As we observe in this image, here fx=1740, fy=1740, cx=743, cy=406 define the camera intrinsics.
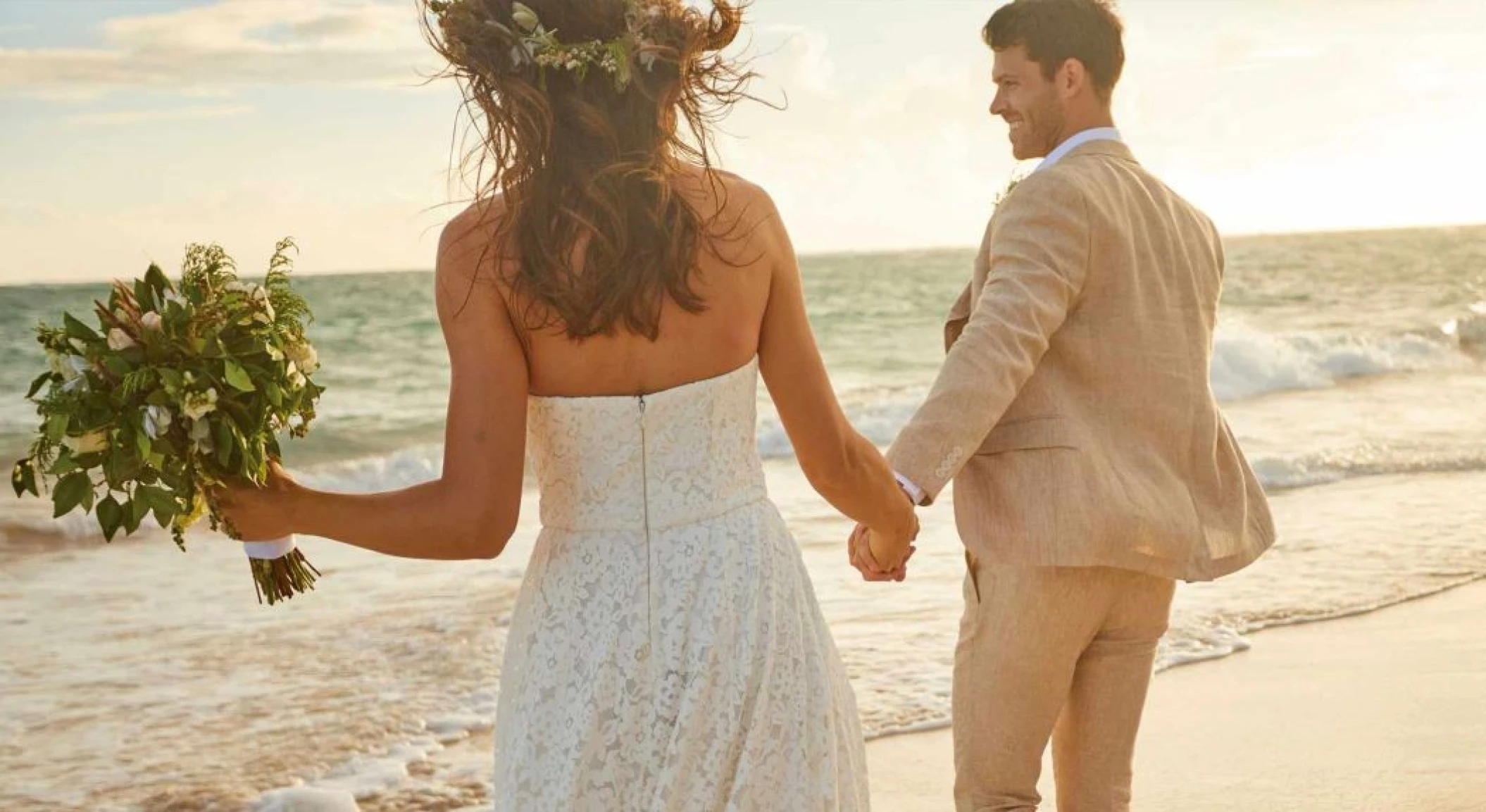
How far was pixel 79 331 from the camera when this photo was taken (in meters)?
2.24

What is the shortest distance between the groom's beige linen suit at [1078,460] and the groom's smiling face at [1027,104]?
101mm

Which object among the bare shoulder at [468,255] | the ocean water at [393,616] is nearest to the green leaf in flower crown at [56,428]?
the bare shoulder at [468,255]

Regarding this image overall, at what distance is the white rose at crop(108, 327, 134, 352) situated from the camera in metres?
2.23

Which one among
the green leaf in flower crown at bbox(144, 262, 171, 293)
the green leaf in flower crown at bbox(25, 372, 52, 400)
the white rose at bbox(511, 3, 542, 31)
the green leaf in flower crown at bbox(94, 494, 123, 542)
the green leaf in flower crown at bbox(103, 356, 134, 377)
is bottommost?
the green leaf in flower crown at bbox(94, 494, 123, 542)

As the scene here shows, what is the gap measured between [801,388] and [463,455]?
496 millimetres

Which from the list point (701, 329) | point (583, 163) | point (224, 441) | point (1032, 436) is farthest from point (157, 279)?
point (1032, 436)

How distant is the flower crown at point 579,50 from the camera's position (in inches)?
86.7

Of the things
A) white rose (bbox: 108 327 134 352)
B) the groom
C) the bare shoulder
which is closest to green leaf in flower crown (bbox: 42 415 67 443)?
white rose (bbox: 108 327 134 352)

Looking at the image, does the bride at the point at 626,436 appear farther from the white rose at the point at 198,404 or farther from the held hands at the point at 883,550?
the held hands at the point at 883,550

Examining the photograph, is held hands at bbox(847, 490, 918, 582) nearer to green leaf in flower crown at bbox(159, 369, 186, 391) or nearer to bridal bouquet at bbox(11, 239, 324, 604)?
bridal bouquet at bbox(11, 239, 324, 604)

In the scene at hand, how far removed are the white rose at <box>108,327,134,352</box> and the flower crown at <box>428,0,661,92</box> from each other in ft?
1.99

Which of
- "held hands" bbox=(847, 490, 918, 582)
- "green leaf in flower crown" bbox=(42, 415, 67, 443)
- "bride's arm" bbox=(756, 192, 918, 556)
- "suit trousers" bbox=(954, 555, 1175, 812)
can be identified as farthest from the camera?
"suit trousers" bbox=(954, 555, 1175, 812)

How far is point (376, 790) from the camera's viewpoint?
17.4ft

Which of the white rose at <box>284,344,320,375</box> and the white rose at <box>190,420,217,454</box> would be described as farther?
the white rose at <box>284,344,320,375</box>
